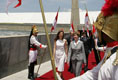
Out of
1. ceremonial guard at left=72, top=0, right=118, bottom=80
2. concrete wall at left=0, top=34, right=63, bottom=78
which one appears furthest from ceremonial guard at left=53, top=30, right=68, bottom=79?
ceremonial guard at left=72, top=0, right=118, bottom=80

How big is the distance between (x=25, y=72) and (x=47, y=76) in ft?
3.39

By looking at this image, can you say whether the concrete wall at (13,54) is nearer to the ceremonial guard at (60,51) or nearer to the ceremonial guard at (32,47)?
the ceremonial guard at (32,47)

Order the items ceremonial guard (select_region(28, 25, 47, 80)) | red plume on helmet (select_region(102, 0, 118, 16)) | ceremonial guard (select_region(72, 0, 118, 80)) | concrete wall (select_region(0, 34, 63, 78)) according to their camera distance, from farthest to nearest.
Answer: ceremonial guard (select_region(28, 25, 47, 80)) → concrete wall (select_region(0, 34, 63, 78)) → red plume on helmet (select_region(102, 0, 118, 16)) → ceremonial guard (select_region(72, 0, 118, 80))

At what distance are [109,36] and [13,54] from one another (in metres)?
5.69

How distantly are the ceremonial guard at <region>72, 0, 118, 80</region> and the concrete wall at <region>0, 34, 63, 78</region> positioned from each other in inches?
196

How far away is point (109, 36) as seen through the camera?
1479mm

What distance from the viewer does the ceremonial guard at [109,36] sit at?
1304 mm

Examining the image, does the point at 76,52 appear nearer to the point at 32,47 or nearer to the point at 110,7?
the point at 32,47

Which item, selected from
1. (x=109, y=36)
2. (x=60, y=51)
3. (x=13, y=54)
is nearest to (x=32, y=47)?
(x=13, y=54)

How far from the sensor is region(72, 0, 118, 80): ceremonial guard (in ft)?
4.28

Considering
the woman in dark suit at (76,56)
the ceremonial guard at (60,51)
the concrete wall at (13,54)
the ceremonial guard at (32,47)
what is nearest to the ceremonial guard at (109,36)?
the woman in dark suit at (76,56)

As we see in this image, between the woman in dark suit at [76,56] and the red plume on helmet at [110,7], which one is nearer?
the red plume on helmet at [110,7]

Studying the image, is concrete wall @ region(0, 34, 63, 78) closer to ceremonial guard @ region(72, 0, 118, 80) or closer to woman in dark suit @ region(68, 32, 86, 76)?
woman in dark suit @ region(68, 32, 86, 76)

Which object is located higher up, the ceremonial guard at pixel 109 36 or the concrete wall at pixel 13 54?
the ceremonial guard at pixel 109 36
